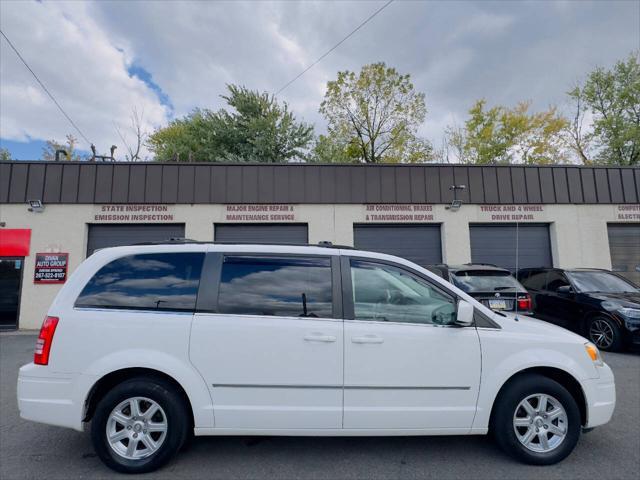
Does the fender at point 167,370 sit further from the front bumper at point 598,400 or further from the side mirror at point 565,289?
the side mirror at point 565,289

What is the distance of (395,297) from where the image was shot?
326cm

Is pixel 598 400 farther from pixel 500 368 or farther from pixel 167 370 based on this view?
pixel 167 370

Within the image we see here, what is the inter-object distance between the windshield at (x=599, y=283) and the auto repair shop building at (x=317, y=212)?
2.48 m

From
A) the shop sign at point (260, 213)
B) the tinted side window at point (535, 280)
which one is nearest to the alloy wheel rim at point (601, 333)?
the tinted side window at point (535, 280)

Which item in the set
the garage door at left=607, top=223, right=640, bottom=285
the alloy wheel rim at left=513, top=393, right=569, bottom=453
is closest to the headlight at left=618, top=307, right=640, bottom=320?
the alloy wheel rim at left=513, top=393, right=569, bottom=453

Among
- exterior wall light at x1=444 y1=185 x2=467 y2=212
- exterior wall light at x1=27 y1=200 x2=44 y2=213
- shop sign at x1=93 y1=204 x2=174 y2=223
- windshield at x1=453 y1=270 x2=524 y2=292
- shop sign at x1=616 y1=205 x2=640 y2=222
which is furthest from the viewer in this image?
shop sign at x1=616 y1=205 x2=640 y2=222

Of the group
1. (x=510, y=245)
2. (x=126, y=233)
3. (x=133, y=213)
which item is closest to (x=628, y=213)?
(x=510, y=245)

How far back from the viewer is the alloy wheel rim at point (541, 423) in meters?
3.09

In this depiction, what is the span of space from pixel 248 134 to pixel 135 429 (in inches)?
890

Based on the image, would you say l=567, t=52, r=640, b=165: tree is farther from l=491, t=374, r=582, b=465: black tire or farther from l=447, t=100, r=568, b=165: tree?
l=491, t=374, r=582, b=465: black tire

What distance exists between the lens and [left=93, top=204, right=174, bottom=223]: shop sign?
1059cm

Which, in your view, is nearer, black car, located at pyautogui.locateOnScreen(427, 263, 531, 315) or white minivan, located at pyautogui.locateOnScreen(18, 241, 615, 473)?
white minivan, located at pyautogui.locateOnScreen(18, 241, 615, 473)

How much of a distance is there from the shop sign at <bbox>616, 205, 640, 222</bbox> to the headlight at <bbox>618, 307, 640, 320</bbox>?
6240 mm

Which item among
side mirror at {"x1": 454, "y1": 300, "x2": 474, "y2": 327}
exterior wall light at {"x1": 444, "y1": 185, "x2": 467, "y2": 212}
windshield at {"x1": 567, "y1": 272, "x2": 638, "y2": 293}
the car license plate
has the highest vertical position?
exterior wall light at {"x1": 444, "y1": 185, "x2": 467, "y2": 212}
